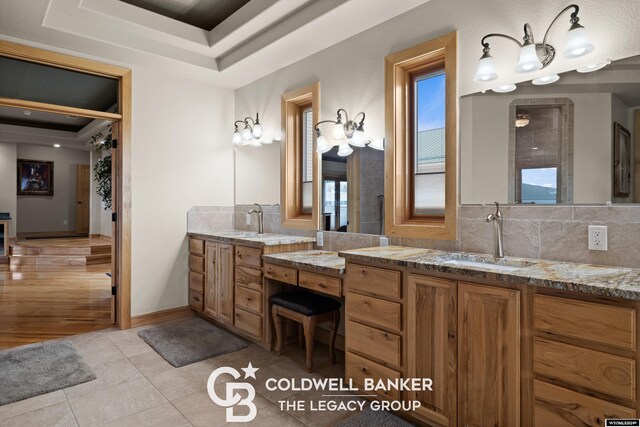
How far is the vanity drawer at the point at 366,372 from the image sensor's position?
2.08m

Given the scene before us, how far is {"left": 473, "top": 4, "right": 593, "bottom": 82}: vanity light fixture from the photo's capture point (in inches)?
72.0

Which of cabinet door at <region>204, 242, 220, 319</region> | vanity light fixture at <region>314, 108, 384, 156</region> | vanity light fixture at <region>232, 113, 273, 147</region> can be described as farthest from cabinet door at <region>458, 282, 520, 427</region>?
vanity light fixture at <region>232, 113, 273, 147</region>

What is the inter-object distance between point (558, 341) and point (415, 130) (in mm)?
1695

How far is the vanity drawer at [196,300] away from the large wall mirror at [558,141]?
2.80m

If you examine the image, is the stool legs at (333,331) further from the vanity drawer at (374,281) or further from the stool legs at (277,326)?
the vanity drawer at (374,281)

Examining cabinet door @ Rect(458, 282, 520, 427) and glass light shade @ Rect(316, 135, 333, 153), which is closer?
cabinet door @ Rect(458, 282, 520, 427)

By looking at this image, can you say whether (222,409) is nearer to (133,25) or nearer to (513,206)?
(513,206)

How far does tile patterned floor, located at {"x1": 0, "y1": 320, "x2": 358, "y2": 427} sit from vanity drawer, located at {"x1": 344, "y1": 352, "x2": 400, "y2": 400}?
235 mm

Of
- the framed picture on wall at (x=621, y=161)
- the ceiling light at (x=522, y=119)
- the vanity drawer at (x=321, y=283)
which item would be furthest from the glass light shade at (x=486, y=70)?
the vanity drawer at (x=321, y=283)

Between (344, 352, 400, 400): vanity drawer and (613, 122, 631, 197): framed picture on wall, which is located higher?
(613, 122, 631, 197): framed picture on wall

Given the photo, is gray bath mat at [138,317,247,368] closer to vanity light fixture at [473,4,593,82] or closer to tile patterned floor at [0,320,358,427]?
tile patterned floor at [0,320,358,427]

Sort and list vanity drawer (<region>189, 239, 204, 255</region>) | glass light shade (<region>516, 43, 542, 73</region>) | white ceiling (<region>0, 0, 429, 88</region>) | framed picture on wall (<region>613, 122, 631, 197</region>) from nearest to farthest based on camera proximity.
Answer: framed picture on wall (<region>613, 122, 631, 197</region>)
glass light shade (<region>516, 43, 542, 73</region>)
white ceiling (<region>0, 0, 429, 88</region>)
vanity drawer (<region>189, 239, 204, 255</region>)

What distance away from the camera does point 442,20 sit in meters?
2.45

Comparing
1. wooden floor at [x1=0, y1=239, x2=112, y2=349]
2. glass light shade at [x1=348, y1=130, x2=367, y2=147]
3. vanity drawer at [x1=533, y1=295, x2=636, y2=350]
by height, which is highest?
glass light shade at [x1=348, y1=130, x2=367, y2=147]
